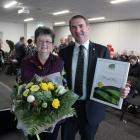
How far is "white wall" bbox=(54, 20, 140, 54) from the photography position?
13.6 m

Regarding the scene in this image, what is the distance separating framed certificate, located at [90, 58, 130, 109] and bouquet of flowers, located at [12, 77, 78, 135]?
0.39 meters

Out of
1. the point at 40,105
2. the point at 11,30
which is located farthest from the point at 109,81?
the point at 11,30

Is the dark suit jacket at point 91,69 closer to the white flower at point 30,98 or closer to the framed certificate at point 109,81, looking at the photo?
the framed certificate at point 109,81

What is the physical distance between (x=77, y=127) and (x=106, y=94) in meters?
0.48

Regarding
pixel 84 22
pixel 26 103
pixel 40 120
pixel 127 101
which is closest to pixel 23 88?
pixel 26 103

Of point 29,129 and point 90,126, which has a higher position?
point 29,129

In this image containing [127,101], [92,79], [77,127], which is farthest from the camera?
[127,101]

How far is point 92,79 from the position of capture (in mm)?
1899

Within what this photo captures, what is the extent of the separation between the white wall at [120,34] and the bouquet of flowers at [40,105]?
12.6 metres

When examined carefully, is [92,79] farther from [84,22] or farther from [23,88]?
[23,88]

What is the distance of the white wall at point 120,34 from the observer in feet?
44.8

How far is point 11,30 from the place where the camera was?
19.7 m

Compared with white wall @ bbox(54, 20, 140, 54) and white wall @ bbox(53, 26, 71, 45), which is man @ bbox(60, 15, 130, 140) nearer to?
white wall @ bbox(54, 20, 140, 54)

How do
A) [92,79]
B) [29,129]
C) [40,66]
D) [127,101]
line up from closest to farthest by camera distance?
[29,129] < [40,66] < [92,79] < [127,101]
